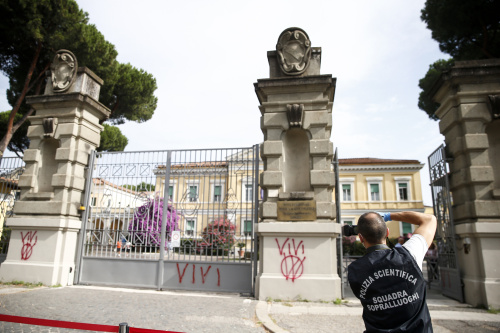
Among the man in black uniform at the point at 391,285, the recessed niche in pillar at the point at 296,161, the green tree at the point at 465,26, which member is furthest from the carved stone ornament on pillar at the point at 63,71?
the green tree at the point at 465,26

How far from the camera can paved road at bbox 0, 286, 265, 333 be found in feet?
17.0

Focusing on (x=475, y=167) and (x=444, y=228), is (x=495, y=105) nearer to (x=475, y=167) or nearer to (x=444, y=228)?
(x=475, y=167)

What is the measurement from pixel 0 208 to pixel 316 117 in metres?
9.78

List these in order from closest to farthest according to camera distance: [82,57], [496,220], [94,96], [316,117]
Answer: [496,220], [316,117], [94,96], [82,57]

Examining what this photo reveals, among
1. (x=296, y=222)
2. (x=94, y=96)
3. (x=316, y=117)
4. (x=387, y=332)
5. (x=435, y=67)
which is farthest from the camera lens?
(x=435, y=67)

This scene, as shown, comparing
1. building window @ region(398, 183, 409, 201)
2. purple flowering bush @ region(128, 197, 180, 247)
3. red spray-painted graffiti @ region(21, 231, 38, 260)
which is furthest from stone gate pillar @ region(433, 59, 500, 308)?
building window @ region(398, 183, 409, 201)

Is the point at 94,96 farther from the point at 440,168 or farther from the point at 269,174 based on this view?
the point at 440,168

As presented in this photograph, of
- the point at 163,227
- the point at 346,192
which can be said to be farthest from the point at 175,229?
the point at 346,192

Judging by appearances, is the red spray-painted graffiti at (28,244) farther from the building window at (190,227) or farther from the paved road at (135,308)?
the building window at (190,227)

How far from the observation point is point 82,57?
12.7 m

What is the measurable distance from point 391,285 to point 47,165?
10.0 m

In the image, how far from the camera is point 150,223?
28.2 ft

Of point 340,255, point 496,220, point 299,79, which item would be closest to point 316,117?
point 299,79

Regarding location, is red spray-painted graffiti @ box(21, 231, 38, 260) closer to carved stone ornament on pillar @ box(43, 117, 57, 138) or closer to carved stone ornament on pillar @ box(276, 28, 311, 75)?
carved stone ornament on pillar @ box(43, 117, 57, 138)
